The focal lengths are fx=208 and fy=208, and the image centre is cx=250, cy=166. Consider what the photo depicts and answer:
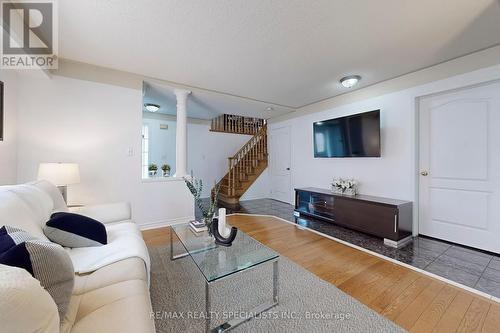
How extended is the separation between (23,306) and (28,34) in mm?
2749

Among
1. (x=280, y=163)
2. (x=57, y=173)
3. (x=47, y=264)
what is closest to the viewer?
(x=47, y=264)

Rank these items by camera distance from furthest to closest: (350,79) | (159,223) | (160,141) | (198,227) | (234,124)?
(234,124)
(160,141)
(159,223)
(350,79)
(198,227)

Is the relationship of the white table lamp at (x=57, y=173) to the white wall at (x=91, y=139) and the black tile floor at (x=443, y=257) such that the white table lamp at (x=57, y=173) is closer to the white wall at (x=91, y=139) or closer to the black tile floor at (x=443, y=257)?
the white wall at (x=91, y=139)

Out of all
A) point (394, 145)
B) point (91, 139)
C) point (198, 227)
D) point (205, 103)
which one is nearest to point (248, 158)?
point (205, 103)

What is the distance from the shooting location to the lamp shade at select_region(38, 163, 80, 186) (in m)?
2.24

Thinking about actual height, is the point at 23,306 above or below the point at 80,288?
above

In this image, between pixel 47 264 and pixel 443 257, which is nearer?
pixel 47 264

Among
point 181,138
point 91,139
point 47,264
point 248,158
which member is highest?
point 181,138

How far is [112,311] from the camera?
89 cm

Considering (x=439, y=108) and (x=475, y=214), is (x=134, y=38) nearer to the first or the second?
(x=439, y=108)

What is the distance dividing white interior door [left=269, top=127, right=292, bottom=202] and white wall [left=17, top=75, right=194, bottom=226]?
288 cm

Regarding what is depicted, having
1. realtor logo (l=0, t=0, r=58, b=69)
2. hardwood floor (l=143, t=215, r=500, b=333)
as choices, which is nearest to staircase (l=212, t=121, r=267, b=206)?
hardwood floor (l=143, t=215, r=500, b=333)

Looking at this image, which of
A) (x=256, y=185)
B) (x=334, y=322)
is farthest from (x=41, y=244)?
(x=256, y=185)

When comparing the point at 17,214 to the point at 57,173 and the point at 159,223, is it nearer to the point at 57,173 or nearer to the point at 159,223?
the point at 57,173
